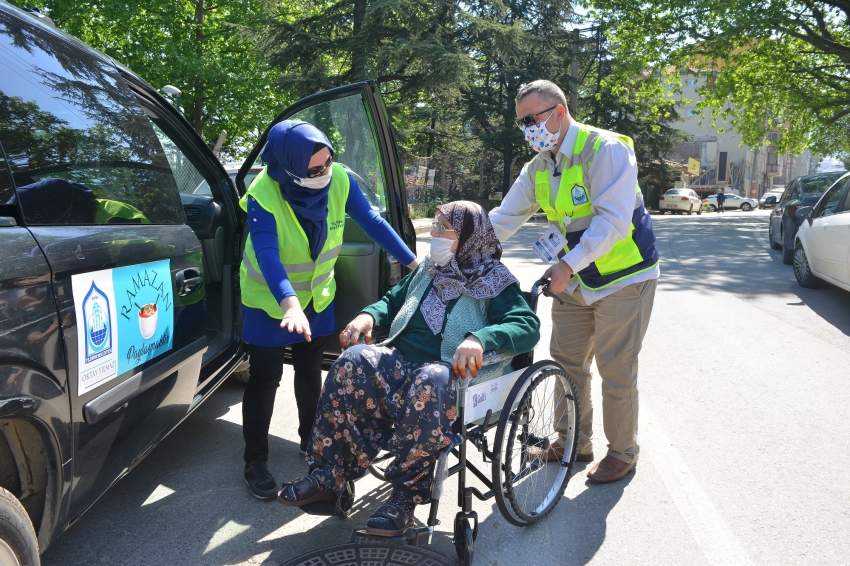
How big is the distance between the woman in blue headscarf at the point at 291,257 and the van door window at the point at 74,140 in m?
0.45

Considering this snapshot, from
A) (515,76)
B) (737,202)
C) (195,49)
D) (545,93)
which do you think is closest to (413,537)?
(545,93)

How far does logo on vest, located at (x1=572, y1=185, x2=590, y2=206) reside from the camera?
10.9 ft

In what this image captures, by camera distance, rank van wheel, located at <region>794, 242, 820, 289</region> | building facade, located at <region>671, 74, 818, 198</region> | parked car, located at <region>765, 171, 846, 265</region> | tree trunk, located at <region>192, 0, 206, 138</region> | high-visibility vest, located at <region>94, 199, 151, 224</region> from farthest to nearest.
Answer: building facade, located at <region>671, 74, 818, 198</region>
tree trunk, located at <region>192, 0, 206, 138</region>
parked car, located at <region>765, 171, 846, 265</region>
van wheel, located at <region>794, 242, 820, 289</region>
high-visibility vest, located at <region>94, 199, 151, 224</region>

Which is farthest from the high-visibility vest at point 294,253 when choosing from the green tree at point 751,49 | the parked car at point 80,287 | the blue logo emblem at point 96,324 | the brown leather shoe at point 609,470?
the green tree at point 751,49

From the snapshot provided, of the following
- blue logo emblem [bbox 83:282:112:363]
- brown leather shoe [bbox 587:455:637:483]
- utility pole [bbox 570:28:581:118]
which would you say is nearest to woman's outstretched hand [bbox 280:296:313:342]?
blue logo emblem [bbox 83:282:112:363]

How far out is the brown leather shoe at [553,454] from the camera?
3151 millimetres

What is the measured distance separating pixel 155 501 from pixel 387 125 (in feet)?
7.38

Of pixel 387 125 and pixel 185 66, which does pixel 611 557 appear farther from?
→ pixel 185 66

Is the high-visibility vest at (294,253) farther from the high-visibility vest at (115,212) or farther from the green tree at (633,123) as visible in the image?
the green tree at (633,123)

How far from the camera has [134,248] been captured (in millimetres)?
2615

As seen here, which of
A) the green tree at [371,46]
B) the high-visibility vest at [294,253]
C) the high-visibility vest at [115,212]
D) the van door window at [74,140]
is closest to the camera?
the van door window at [74,140]

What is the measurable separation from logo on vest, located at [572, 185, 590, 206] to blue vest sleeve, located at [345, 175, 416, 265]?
87 centimetres

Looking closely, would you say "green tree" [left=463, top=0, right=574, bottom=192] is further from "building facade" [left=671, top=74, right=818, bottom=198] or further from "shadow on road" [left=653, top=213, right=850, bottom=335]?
"building facade" [left=671, top=74, right=818, bottom=198]

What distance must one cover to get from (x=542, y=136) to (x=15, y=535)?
103 inches
